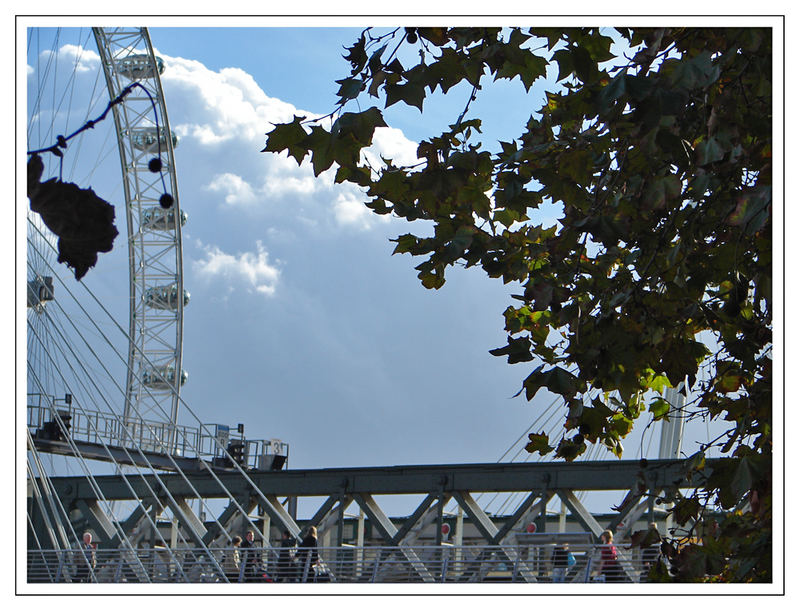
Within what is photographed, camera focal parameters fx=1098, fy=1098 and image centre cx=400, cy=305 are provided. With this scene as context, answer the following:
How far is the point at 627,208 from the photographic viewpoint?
195 inches

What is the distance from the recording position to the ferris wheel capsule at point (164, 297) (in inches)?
1661

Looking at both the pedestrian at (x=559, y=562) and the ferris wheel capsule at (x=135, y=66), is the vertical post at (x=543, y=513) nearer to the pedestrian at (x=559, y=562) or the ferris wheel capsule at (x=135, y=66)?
the pedestrian at (x=559, y=562)

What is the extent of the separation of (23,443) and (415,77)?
2014 mm

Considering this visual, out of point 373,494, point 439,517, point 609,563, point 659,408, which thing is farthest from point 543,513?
point 659,408

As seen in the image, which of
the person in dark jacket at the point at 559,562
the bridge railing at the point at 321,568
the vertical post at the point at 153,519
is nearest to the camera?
the bridge railing at the point at 321,568

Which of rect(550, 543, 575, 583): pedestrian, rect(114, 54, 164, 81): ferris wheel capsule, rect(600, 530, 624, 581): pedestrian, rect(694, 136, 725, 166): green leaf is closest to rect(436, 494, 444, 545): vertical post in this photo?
rect(550, 543, 575, 583): pedestrian

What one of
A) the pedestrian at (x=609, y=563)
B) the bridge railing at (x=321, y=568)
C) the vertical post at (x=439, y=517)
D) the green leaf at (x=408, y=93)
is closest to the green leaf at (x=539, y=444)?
the green leaf at (x=408, y=93)

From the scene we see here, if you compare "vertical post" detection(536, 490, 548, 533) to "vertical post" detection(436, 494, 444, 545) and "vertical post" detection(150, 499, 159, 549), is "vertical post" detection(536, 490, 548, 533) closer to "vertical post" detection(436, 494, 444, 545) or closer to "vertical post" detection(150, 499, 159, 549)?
"vertical post" detection(436, 494, 444, 545)

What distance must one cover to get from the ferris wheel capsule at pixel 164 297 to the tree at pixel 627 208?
37174 millimetres
